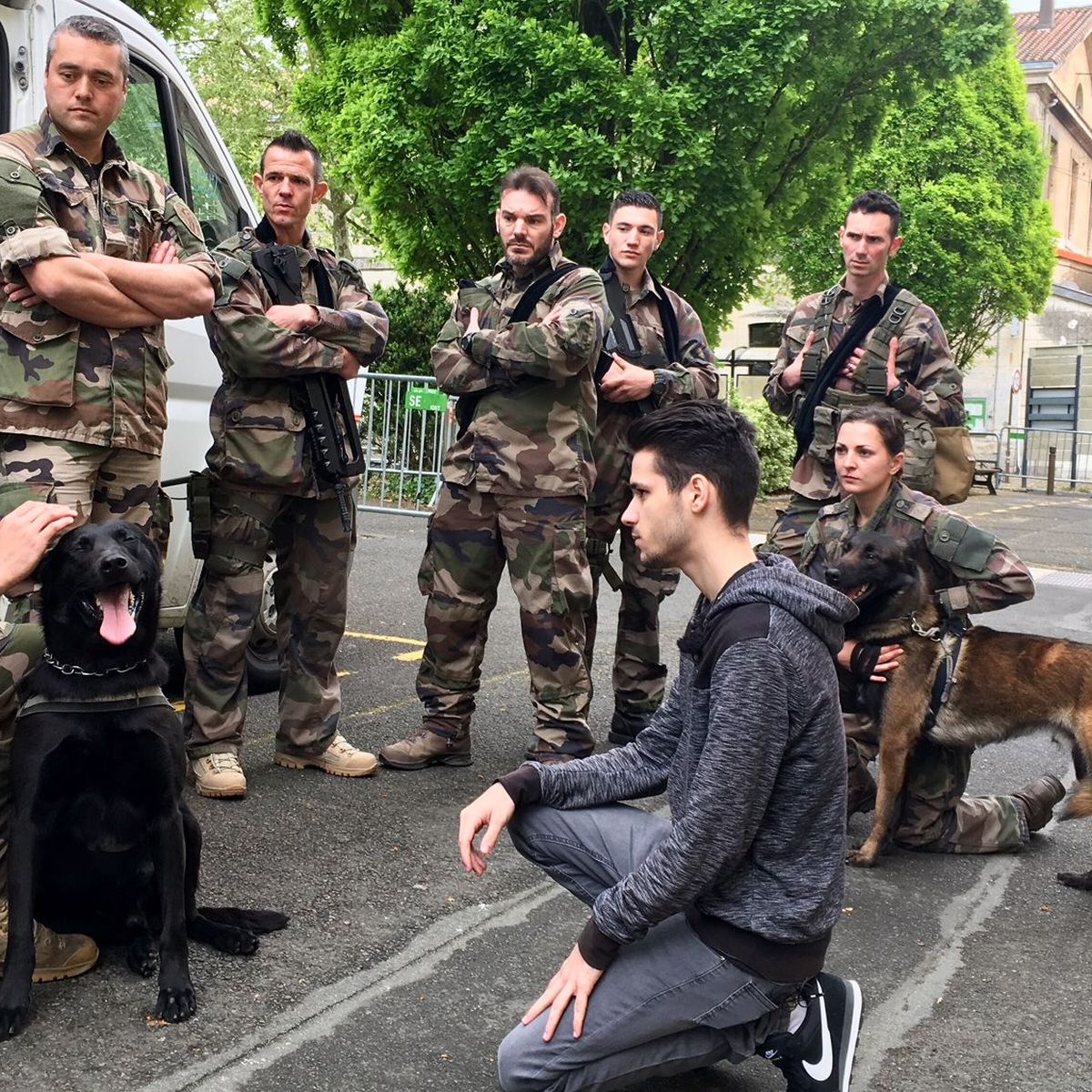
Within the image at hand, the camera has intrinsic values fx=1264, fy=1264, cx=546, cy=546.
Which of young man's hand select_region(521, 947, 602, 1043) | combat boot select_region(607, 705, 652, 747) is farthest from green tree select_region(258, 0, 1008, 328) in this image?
young man's hand select_region(521, 947, 602, 1043)

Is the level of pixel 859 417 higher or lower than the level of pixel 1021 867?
higher

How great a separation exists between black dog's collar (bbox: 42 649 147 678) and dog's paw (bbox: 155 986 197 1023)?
0.76m

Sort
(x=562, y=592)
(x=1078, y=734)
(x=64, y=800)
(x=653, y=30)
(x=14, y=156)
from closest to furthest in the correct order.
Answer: (x=64, y=800) < (x=14, y=156) < (x=1078, y=734) < (x=562, y=592) < (x=653, y=30)

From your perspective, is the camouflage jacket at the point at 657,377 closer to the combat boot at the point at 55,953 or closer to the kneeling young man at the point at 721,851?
the kneeling young man at the point at 721,851

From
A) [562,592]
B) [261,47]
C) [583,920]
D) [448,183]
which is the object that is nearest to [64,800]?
[583,920]

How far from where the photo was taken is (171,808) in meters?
3.03

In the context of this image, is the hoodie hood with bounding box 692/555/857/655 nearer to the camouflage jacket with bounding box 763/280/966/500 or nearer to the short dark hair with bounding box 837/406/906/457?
the short dark hair with bounding box 837/406/906/457

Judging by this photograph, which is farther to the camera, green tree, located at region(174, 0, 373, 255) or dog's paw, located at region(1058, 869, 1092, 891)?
green tree, located at region(174, 0, 373, 255)

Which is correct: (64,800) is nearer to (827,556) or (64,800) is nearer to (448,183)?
(827,556)

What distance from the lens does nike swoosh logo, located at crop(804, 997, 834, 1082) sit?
8.59 ft

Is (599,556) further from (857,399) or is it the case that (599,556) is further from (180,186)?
(180,186)

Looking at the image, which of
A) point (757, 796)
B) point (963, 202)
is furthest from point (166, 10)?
point (963, 202)

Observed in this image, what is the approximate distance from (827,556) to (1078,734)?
3.32 ft

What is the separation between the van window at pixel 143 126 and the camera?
484 cm
